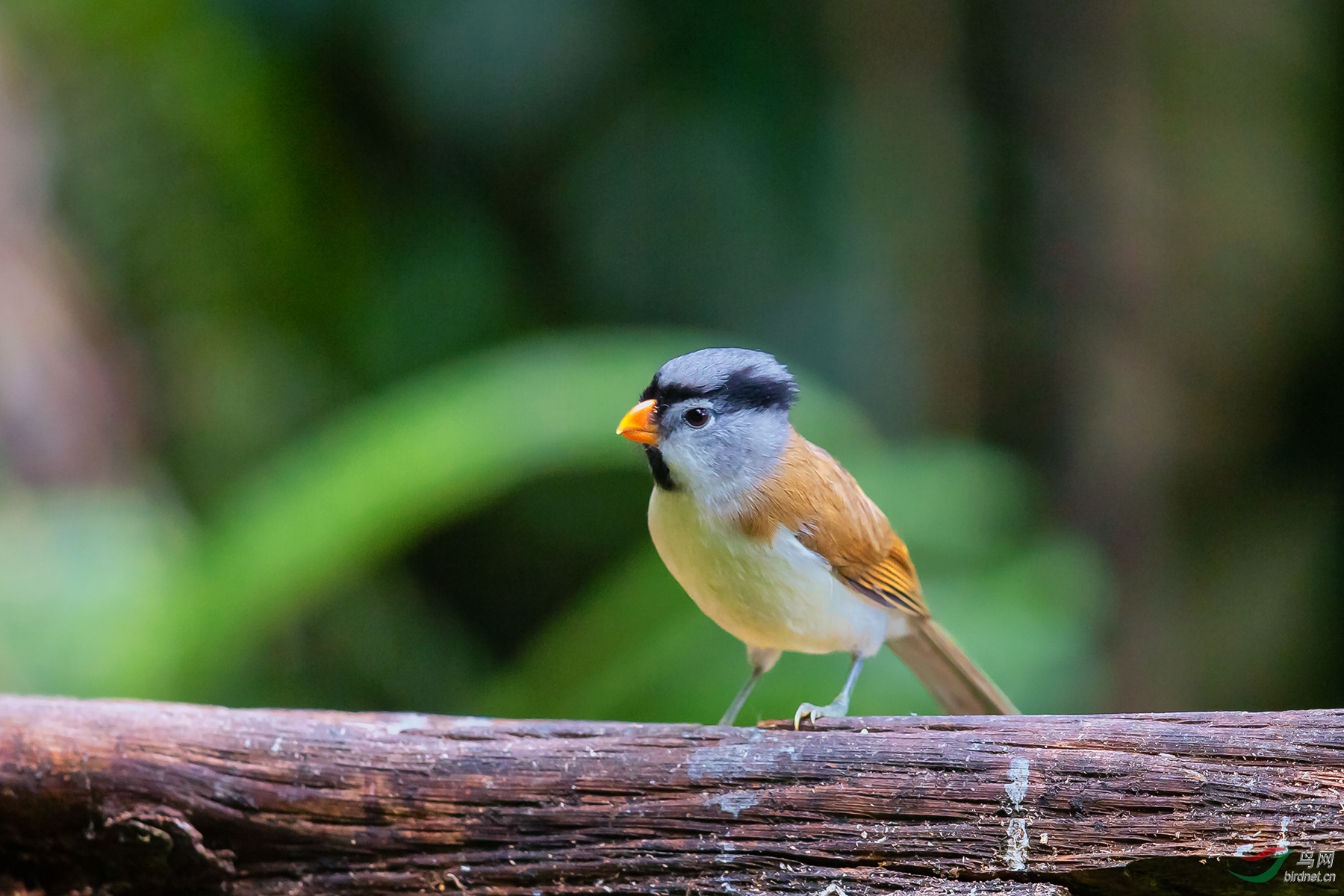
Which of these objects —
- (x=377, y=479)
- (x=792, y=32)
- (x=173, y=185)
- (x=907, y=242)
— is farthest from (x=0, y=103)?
(x=907, y=242)

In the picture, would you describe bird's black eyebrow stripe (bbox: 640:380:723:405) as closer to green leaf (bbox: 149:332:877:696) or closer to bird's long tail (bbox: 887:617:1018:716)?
bird's long tail (bbox: 887:617:1018:716)

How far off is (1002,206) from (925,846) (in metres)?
4.59

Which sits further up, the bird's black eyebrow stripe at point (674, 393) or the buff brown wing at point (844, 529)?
the bird's black eyebrow stripe at point (674, 393)

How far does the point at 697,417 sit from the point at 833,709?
0.74 m

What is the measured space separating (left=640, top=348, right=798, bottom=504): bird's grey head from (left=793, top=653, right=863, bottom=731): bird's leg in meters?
0.49

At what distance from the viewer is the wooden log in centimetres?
193

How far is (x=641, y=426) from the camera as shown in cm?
254

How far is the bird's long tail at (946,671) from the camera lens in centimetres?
281

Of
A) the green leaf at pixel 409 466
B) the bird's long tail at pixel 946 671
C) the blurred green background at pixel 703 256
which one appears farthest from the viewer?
the blurred green background at pixel 703 256

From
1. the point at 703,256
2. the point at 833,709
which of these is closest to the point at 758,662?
the point at 833,709

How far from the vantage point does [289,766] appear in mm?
2371

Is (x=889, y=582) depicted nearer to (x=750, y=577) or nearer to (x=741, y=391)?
(x=750, y=577)

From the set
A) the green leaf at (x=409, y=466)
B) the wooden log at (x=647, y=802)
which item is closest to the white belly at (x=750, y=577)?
the wooden log at (x=647, y=802)
